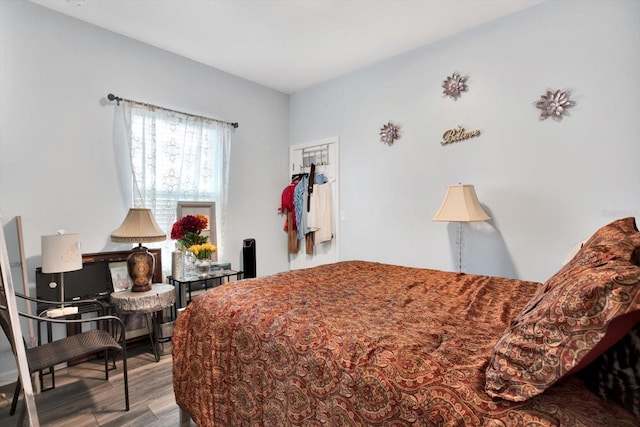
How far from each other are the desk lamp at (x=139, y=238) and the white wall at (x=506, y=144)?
2.12 meters

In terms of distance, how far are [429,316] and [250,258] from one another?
273 centimetres

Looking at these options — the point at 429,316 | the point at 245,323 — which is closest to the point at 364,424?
the point at 429,316

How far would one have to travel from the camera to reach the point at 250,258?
379 cm

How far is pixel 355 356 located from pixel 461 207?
6.36 ft

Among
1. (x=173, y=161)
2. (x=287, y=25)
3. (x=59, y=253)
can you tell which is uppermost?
(x=287, y=25)

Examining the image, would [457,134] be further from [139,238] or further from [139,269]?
[139,269]

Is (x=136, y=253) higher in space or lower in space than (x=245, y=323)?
higher

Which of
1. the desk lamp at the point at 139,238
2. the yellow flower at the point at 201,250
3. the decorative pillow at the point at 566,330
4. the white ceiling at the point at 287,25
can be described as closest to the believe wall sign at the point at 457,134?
the white ceiling at the point at 287,25

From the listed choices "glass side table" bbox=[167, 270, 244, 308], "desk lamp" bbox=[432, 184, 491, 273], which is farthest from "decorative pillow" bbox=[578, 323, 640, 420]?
"glass side table" bbox=[167, 270, 244, 308]

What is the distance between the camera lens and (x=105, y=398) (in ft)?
6.97

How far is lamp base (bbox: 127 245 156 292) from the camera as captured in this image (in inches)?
102

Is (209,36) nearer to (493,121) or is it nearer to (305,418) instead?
(493,121)

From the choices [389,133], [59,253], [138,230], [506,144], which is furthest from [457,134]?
[59,253]

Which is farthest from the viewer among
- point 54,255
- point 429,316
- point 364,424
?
point 54,255
